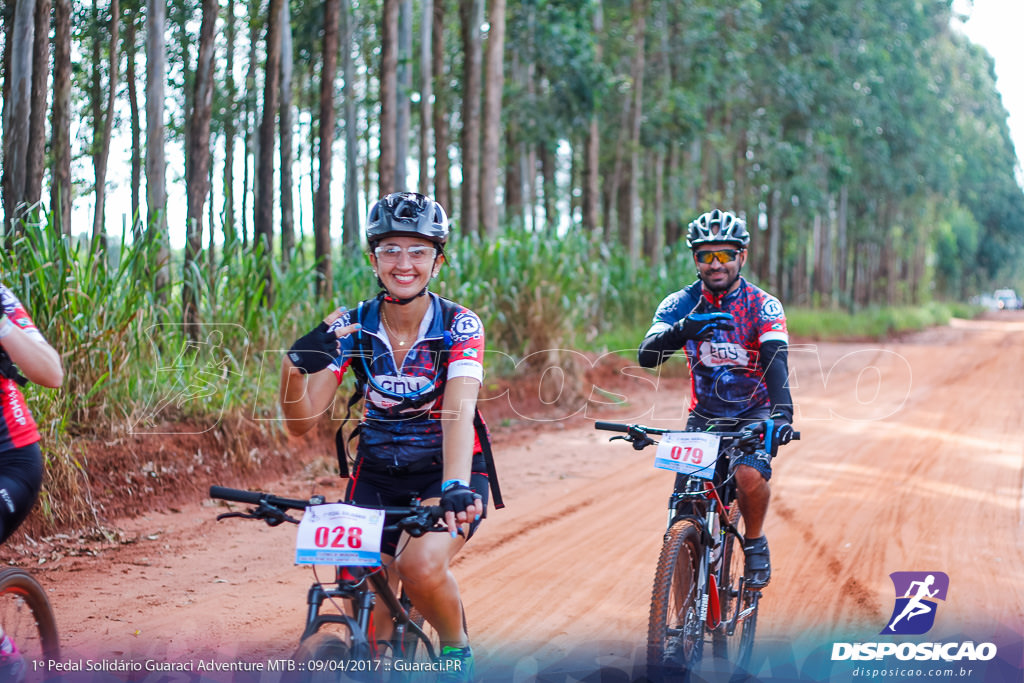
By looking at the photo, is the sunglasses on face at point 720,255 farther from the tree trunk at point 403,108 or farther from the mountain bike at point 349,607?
the tree trunk at point 403,108

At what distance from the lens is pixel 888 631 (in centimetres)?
543

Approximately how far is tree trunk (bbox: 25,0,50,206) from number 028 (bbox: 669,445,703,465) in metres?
5.70

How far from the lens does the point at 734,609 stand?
16.3 ft

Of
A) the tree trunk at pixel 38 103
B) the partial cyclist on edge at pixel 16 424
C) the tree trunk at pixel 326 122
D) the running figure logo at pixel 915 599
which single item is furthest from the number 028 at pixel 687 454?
the tree trunk at pixel 326 122

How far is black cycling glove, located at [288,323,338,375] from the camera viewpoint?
3312 millimetres

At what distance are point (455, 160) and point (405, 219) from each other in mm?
39228

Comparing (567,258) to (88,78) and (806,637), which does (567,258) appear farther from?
(806,637)

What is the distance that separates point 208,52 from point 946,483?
28.7 feet

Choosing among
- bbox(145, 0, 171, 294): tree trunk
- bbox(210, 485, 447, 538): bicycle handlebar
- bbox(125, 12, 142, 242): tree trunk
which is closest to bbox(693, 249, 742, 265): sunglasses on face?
bbox(210, 485, 447, 538): bicycle handlebar

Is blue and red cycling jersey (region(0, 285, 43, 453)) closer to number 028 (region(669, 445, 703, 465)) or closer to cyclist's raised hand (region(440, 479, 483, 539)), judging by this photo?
cyclist's raised hand (region(440, 479, 483, 539))

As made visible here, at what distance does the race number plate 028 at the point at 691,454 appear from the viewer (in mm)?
4527

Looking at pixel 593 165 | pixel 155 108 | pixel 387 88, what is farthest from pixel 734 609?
pixel 593 165

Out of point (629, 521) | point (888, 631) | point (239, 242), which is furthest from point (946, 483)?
point (239, 242)

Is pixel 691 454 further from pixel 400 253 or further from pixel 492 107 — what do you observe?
pixel 492 107
